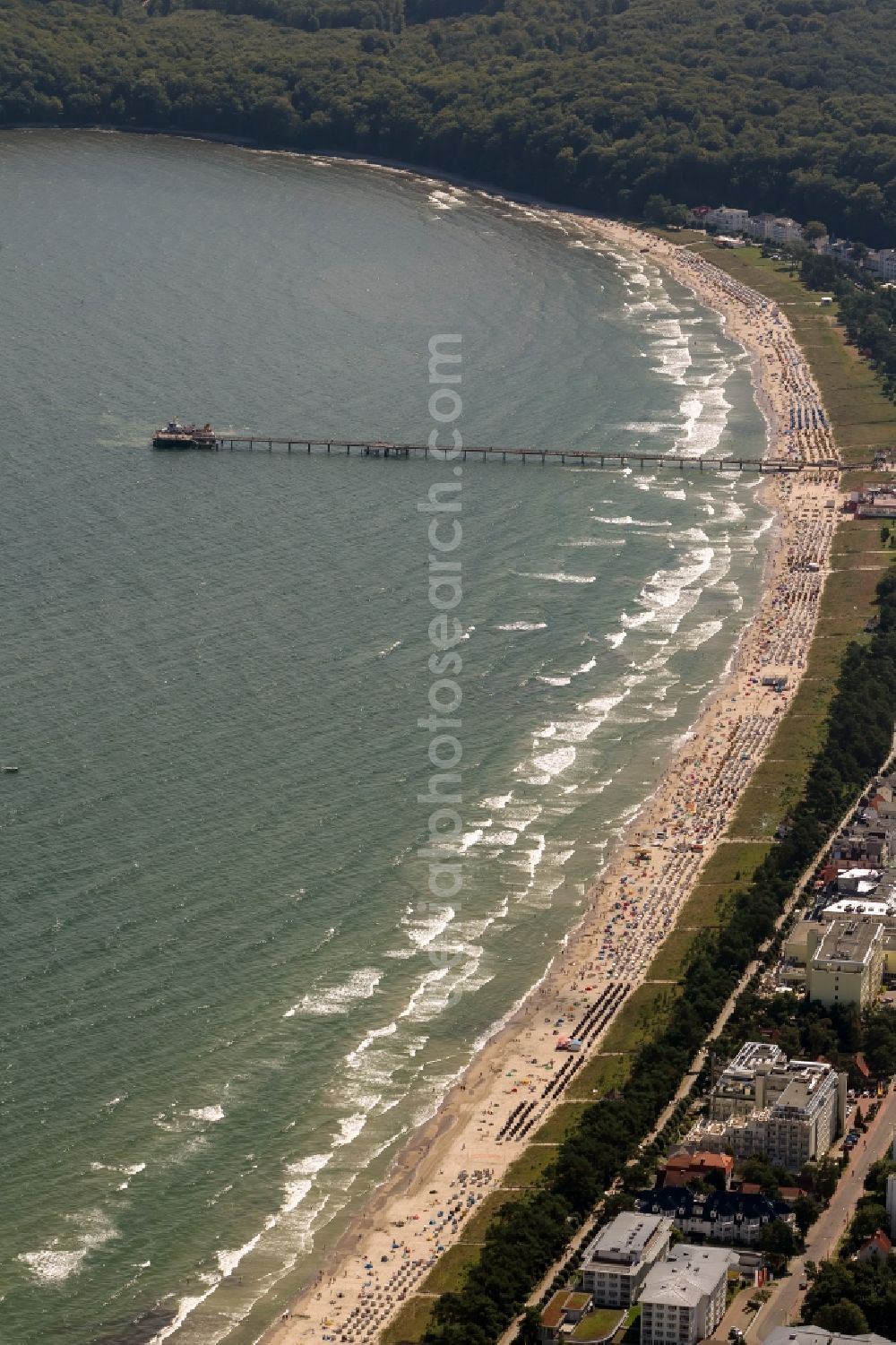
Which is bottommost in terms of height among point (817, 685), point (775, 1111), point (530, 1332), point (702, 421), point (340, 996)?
point (530, 1332)

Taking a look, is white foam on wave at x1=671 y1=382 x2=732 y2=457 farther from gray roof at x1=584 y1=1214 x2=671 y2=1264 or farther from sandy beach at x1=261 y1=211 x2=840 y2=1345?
gray roof at x1=584 y1=1214 x2=671 y2=1264

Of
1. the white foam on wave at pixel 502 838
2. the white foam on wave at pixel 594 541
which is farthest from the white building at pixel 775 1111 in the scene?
the white foam on wave at pixel 594 541

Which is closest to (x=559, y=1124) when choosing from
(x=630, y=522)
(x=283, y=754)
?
(x=283, y=754)

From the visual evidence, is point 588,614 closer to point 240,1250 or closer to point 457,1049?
point 457,1049

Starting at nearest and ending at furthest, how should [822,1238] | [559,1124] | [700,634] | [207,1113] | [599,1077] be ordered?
[822,1238], [207,1113], [559,1124], [599,1077], [700,634]

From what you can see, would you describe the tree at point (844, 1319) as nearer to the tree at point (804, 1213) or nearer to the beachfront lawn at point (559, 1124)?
the tree at point (804, 1213)

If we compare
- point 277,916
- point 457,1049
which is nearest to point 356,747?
point 277,916

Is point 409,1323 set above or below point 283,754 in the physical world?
below

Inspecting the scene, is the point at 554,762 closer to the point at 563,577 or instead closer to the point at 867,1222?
the point at 563,577
